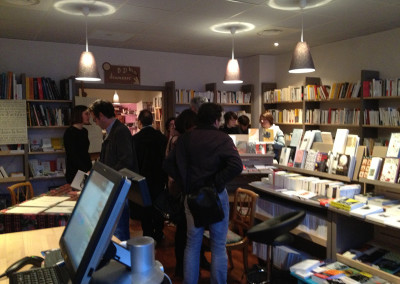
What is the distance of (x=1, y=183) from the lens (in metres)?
5.11

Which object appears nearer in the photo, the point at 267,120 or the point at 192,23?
the point at 192,23

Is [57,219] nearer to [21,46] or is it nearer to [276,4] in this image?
[276,4]

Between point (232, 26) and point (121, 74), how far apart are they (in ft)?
7.86

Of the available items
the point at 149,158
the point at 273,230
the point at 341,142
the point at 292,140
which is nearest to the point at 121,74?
the point at 149,158

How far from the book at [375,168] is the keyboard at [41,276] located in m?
2.24

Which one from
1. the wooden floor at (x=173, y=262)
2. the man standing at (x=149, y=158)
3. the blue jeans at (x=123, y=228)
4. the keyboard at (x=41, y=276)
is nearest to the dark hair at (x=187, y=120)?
the man standing at (x=149, y=158)

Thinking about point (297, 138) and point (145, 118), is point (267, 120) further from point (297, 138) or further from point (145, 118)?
point (145, 118)

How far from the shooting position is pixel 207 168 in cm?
246

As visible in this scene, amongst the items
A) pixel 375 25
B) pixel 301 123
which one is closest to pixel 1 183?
pixel 301 123

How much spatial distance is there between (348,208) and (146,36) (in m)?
3.91

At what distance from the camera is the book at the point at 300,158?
315 centimetres

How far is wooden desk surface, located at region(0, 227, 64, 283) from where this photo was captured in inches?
63.5

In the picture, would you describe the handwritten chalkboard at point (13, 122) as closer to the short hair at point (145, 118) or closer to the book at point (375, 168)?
the short hair at point (145, 118)

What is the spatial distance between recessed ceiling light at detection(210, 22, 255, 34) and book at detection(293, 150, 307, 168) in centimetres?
211
